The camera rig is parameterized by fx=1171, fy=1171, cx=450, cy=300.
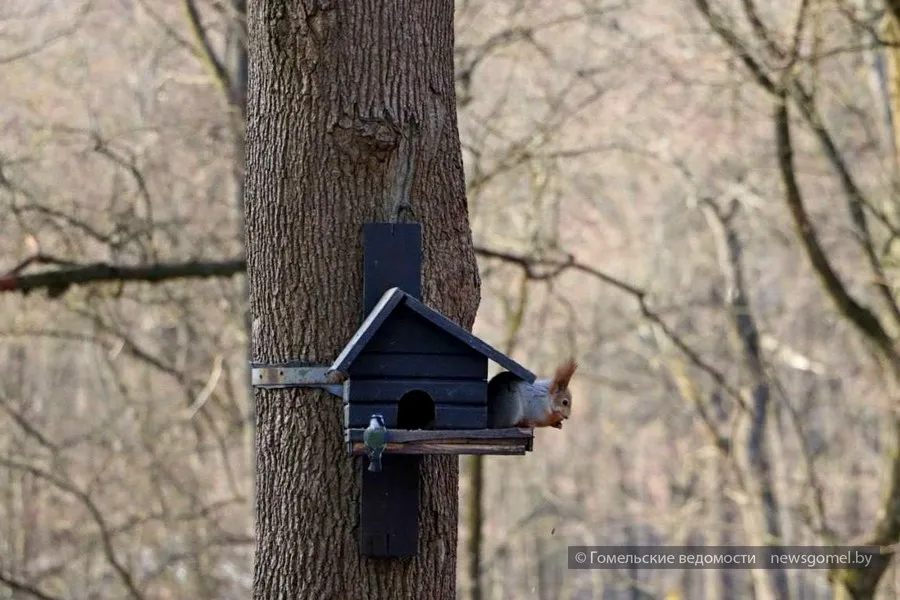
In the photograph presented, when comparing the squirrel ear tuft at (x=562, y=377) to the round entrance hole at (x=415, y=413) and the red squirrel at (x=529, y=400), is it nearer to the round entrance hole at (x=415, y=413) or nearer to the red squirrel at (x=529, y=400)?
the red squirrel at (x=529, y=400)

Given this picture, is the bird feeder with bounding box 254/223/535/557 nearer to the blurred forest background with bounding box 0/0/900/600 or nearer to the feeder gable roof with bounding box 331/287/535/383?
the feeder gable roof with bounding box 331/287/535/383

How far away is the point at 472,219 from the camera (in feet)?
31.7

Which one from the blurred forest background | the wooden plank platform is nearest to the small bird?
the wooden plank platform

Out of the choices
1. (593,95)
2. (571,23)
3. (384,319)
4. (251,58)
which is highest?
(571,23)

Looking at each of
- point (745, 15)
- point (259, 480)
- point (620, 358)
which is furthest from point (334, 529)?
point (620, 358)

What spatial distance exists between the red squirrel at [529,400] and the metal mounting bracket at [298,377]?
0.40 m

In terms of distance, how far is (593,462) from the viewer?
22906 millimetres

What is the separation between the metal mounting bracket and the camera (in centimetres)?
292

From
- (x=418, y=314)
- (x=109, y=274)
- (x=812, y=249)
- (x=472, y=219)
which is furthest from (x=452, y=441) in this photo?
(x=472, y=219)

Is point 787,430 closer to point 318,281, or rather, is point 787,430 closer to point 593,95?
point 593,95

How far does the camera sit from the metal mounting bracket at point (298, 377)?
115 inches

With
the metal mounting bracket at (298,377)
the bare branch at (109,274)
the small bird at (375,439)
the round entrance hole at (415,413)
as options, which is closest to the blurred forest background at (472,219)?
the bare branch at (109,274)

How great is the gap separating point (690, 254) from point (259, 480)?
14432 millimetres

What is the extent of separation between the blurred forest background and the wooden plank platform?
11.4 feet
